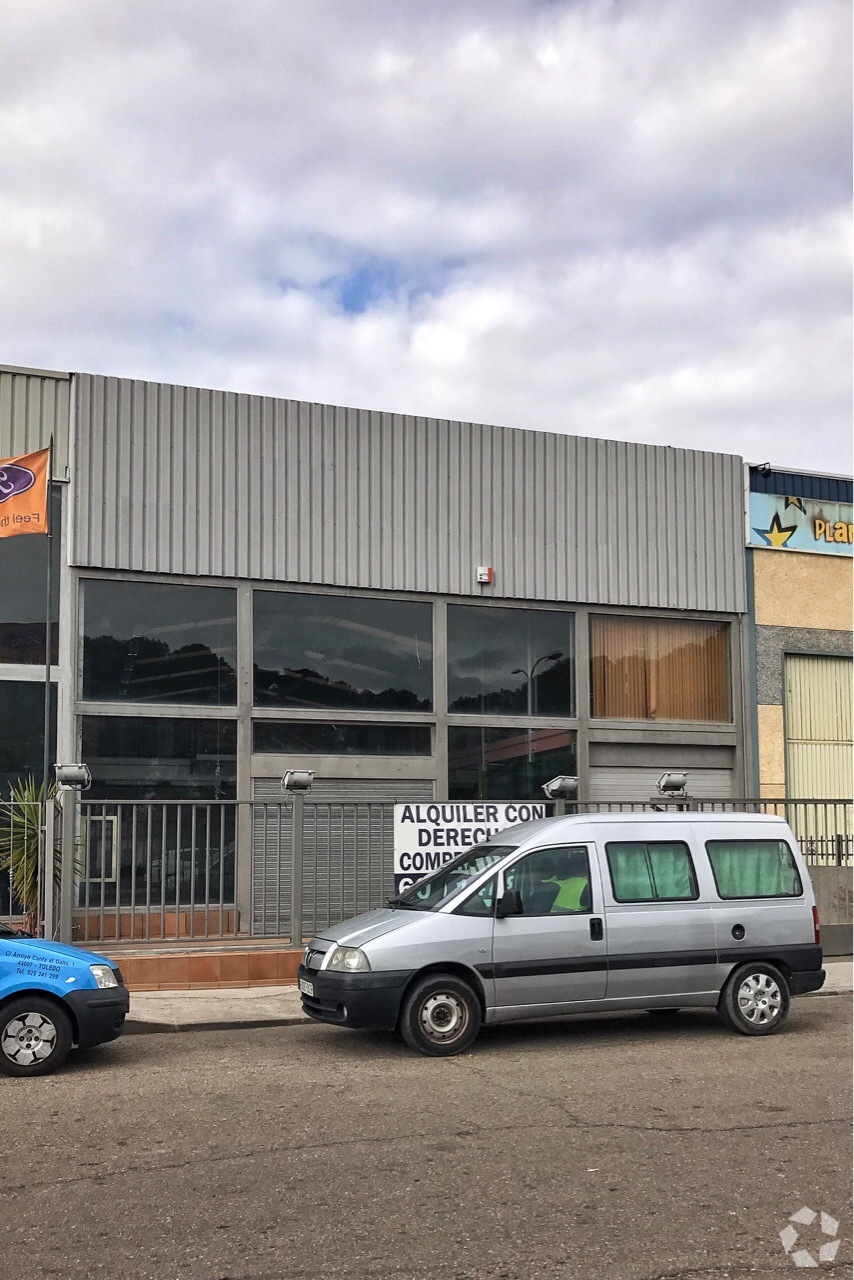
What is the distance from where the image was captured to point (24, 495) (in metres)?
14.6

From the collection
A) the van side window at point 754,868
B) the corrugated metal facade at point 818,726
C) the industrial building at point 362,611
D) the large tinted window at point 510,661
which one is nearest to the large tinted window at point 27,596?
the industrial building at point 362,611

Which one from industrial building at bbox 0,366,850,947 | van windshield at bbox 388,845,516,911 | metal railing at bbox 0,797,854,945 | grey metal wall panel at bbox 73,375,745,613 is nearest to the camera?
van windshield at bbox 388,845,516,911

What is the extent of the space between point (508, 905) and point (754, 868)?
2.53 metres

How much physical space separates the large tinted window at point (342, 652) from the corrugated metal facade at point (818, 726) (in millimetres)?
5783

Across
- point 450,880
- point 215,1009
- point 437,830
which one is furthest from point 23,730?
point 450,880

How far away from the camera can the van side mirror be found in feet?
35.1

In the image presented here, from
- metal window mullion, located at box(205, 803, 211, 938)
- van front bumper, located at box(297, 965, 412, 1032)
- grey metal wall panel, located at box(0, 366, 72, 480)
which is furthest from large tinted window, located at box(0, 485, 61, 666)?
van front bumper, located at box(297, 965, 412, 1032)

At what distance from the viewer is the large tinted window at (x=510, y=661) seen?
1777cm

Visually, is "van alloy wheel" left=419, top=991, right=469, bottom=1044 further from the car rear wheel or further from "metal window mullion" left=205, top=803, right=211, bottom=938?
"metal window mullion" left=205, top=803, right=211, bottom=938

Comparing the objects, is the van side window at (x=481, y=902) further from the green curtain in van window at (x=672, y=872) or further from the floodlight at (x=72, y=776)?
the floodlight at (x=72, y=776)

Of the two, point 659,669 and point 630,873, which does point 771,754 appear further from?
point 630,873

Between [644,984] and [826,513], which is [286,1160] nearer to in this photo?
[644,984]

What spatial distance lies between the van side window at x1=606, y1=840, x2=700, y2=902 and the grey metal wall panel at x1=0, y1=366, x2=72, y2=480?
27.8 ft

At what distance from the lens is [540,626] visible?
60.0ft
